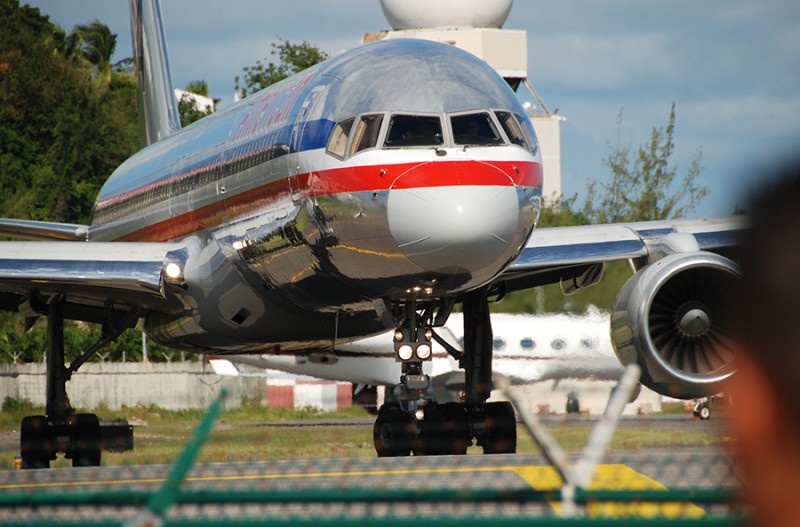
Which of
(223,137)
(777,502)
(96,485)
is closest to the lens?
(777,502)

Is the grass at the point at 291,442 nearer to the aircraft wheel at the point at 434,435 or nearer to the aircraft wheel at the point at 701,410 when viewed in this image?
the aircraft wheel at the point at 434,435

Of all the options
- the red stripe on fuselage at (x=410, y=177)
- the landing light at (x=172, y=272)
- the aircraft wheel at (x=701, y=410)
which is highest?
the red stripe on fuselage at (x=410, y=177)

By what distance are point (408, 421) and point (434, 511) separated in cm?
669

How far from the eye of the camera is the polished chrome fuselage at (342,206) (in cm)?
1250

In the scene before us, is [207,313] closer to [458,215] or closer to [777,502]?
[458,215]

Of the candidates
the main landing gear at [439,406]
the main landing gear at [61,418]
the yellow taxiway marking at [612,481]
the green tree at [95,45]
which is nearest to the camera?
the yellow taxiway marking at [612,481]

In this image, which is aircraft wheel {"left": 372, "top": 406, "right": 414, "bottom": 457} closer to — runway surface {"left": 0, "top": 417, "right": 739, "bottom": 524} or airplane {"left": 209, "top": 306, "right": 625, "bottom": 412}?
runway surface {"left": 0, "top": 417, "right": 739, "bottom": 524}

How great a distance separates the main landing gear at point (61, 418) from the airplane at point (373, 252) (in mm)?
28

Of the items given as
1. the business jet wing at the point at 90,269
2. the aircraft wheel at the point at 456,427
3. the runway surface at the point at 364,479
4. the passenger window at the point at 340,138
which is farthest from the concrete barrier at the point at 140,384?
the runway surface at the point at 364,479

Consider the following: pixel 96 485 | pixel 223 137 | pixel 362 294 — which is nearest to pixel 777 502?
pixel 96 485

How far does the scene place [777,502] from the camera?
11.8ft

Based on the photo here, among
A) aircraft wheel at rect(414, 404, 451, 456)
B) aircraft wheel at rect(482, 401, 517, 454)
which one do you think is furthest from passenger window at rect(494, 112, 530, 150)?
aircraft wheel at rect(482, 401, 517, 454)

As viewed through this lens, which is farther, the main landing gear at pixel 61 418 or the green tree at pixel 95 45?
the green tree at pixel 95 45

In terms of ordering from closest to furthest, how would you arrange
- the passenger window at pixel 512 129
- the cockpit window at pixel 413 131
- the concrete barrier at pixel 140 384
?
1. the cockpit window at pixel 413 131
2. the passenger window at pixel 512 129
3. the concrete barrier at pixel 140 384
